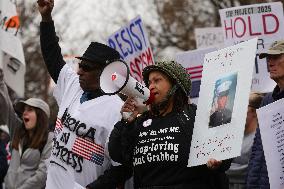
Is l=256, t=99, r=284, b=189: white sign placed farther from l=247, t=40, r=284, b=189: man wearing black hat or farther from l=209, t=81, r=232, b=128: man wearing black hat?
l=247, t=40, r=284, b=189: man wearing black hat

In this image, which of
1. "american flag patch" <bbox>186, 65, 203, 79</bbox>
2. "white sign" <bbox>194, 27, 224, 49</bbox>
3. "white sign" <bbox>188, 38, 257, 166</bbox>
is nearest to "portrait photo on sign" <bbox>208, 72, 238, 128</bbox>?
"white sign" <bbox>188, 38, 257, 166</bbox>

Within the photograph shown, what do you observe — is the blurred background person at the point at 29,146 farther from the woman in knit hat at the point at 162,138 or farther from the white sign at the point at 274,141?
the white sign at the point at 274,141

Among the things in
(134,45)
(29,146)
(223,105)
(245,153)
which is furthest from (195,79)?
(223,105)

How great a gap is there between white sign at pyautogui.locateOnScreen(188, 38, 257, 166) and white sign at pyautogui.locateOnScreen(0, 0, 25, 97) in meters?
4.77

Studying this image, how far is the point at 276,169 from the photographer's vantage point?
5.05 metres

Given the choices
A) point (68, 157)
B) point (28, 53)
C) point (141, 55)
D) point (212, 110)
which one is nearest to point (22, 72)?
point (141, 55)

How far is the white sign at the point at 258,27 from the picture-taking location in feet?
26.7

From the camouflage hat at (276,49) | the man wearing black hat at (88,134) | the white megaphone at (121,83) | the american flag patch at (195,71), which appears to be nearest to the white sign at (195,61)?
the american flag patch at (195,71)

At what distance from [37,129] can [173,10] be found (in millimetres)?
23822

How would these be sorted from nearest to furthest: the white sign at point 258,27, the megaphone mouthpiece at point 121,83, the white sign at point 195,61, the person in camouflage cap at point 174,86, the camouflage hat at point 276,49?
the megaphone mouthpiece at point 121,83 → the person in camouflage cap at point 174,86 → the camouflage hat at point 276,49 → the white sign at point 258,27 → the white sign at point 195,61

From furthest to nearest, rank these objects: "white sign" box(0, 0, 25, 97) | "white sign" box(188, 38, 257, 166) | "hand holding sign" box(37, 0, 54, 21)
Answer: "white sign" box(0, 0, 25, 97), "hand holding sign" box(37, 0, 54, 21), "white sign" box(188, 38, 257, 166)

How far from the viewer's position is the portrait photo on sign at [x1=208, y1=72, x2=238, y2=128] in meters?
4.74

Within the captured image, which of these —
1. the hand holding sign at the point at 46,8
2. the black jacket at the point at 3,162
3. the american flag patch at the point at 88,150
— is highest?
the hand holding sign at the point at 46,8

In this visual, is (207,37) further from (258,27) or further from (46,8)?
(46,8)
